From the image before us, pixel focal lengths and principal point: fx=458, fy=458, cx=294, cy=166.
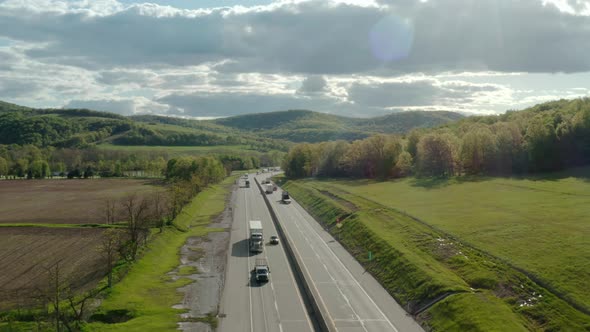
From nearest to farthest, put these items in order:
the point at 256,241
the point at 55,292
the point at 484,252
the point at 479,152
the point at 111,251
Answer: the point at 55,292, the point at 484,252, the point at 111,251, the point at 256,241, the point at 479,152

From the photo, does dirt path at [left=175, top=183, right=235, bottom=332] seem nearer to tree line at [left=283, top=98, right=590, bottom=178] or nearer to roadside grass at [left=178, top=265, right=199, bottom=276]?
roadside grass at [left=178, top=265, right=199, bottom=276]

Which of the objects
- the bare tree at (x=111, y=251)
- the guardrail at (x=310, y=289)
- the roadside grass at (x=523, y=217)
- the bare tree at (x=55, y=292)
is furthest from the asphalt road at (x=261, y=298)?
the roadside grass at (x=523, y=217)

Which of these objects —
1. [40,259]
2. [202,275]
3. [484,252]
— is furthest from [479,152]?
[40,259]

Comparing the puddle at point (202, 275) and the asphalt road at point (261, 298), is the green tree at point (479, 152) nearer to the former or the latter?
the puddle at point (202, 275)

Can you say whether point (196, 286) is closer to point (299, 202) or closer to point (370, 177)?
point (299, 202)

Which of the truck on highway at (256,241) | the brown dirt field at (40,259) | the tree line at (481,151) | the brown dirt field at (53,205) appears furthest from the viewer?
the tree line at (481,151)

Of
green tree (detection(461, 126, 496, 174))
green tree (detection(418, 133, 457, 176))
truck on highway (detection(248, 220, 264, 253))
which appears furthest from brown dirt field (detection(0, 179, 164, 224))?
green tree (detection(461, 126, 496, 174))

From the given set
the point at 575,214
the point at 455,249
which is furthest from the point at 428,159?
the point at 455,249

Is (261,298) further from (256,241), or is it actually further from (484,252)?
(484,252)
